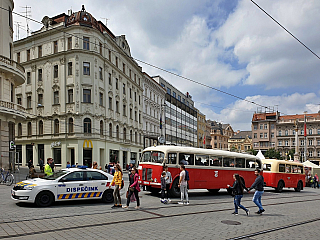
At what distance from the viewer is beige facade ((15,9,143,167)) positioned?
39.7m

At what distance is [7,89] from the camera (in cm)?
2853

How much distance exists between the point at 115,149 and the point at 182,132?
3740 cm

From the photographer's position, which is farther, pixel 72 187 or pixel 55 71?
pixel 55 71

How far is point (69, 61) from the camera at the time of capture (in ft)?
132

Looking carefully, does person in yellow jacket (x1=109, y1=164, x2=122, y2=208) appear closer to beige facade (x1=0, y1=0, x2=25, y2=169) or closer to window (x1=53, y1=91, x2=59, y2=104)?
beige facade (x1=0, y1=0, x2=25, y2=169)

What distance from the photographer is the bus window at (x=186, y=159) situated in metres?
17.1

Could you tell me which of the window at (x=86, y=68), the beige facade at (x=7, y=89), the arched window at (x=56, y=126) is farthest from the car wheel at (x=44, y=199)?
the window at (x=86, y=68)

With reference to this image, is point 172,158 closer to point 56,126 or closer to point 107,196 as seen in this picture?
point 107,196

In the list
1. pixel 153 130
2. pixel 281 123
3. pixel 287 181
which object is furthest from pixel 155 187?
Answer: pixel 281 123

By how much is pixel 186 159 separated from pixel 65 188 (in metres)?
7.23

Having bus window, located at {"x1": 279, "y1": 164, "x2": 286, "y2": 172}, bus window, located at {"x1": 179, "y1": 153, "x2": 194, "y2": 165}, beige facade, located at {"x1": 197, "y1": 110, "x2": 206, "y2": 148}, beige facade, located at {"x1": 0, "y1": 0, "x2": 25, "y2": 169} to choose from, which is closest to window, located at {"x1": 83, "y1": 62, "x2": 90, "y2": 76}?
beige facade, located at {"x1": 0, "y1": 0, "x2": 25, "y2": 169}

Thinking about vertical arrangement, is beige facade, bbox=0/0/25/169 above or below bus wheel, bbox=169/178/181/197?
above

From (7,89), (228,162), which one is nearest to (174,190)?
(228,162)

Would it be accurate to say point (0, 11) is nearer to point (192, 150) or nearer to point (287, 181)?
point (192, 150)
